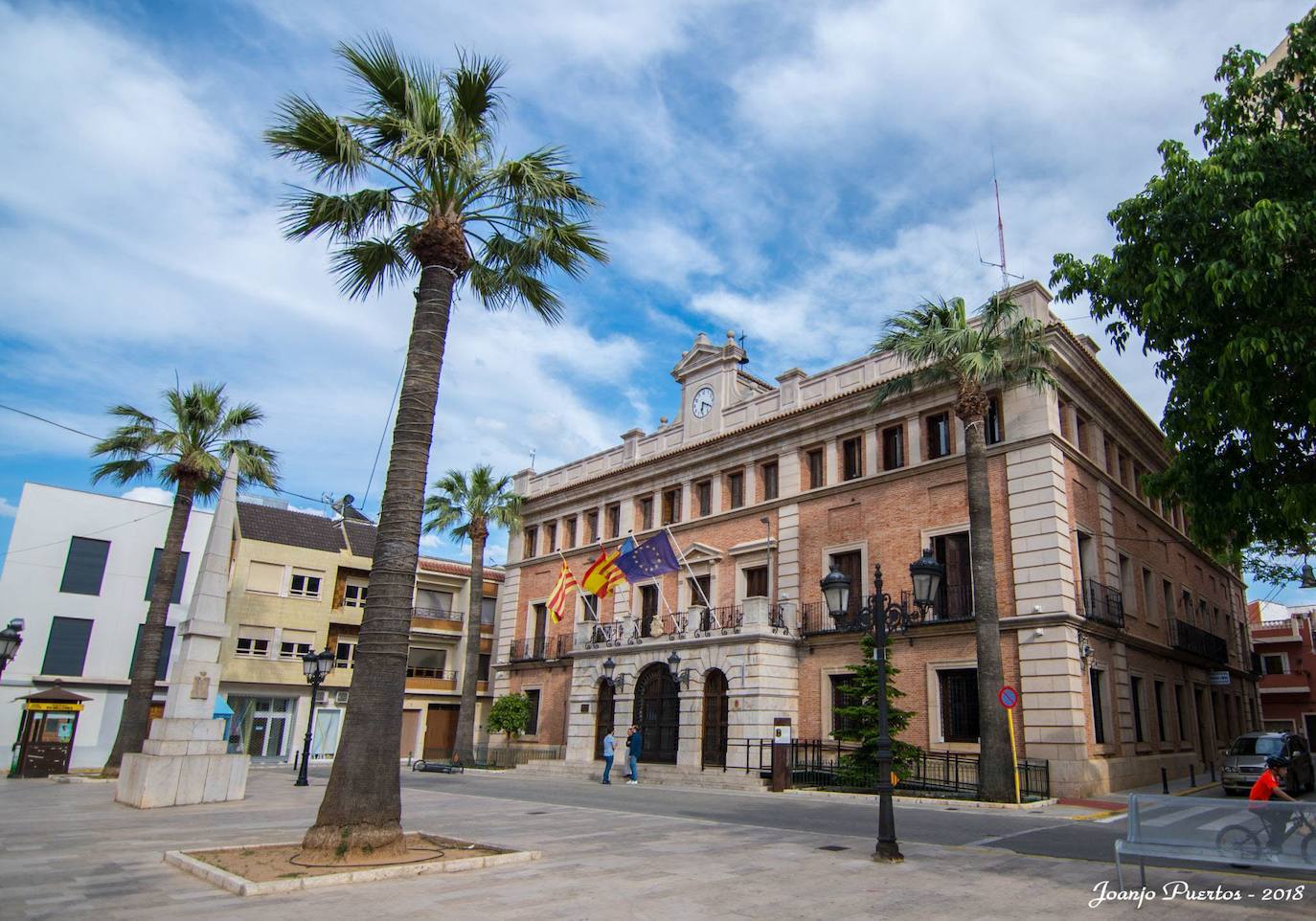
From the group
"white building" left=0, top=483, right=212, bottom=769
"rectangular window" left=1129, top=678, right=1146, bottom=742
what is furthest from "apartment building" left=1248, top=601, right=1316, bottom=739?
"white building" left=0, top=483, right=212, bottom=769

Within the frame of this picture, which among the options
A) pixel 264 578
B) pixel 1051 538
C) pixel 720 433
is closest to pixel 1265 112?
pixel 1051 538

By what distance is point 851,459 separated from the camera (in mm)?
27438

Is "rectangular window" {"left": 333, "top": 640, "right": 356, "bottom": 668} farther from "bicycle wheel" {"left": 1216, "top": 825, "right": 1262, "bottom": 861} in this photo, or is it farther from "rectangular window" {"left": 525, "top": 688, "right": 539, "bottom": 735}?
"bicycle wheel" {"left": 1216, "top": 825, "right": 1262, "bottom": 861}

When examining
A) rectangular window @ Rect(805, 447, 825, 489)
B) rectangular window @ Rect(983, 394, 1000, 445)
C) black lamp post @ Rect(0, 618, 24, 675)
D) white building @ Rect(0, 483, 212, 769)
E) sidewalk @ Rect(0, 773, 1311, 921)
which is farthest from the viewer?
white building @ Rect(0, 483, 212, 769)

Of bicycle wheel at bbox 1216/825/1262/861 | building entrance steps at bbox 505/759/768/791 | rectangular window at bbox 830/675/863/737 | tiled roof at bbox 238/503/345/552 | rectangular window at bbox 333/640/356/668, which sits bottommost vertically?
building entrance steps at bbox 505/759/768/791

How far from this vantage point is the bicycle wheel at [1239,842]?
25.2 feet

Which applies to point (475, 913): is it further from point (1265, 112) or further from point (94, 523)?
point (94, 523)

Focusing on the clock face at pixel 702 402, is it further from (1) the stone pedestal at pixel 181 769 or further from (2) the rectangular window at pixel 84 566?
(2) the rectangular window at pixel 84 566

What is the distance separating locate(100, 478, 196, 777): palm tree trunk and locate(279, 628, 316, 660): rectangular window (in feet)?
50.2

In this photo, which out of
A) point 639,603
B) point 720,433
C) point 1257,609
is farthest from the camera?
point 1257,609

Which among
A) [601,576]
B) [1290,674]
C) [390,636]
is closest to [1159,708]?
[601,576]

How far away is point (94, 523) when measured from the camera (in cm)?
3716

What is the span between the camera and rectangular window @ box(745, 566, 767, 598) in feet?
95.2

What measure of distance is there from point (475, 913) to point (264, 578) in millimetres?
36506
